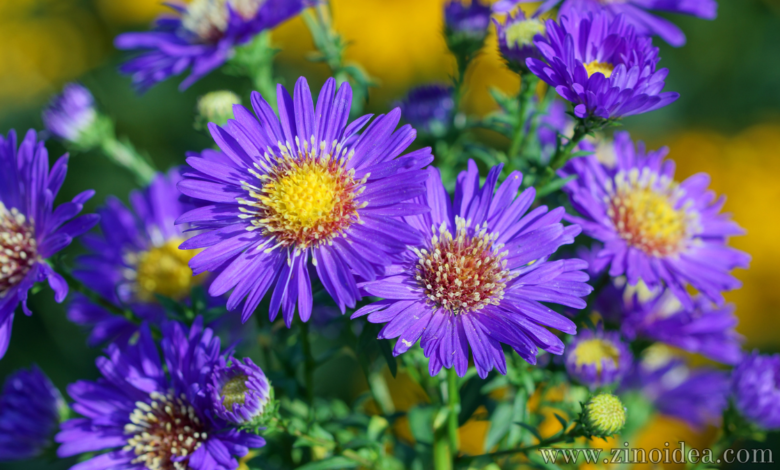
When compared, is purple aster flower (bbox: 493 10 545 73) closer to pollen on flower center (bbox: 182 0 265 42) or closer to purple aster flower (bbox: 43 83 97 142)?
pollen on flower center (bbox: 182 0 265 42)

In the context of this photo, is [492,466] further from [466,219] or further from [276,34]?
[276,34]

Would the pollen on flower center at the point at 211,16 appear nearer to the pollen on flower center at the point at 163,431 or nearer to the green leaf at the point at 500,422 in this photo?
the pollen on flower center at the point at 163,431

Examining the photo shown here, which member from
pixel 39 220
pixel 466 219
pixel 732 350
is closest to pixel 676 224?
pixel 732 350

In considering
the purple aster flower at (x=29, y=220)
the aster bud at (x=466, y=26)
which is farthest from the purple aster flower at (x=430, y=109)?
the purple aster flower at (x=29, y=220)

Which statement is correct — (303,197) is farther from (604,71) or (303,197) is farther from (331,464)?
(604,71)

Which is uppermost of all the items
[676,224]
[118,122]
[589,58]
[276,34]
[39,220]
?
[276,34]

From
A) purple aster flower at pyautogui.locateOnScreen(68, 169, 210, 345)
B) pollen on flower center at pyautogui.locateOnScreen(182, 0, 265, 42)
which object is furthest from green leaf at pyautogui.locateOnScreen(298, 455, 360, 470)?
pollen on flower center at pyautogui.locateOnScreen(182, 0, 265, 42)
